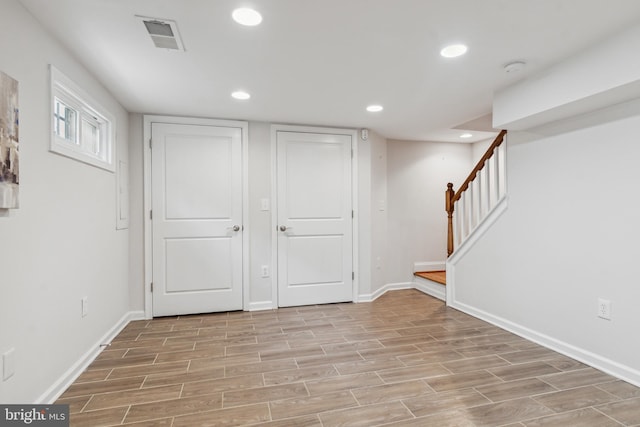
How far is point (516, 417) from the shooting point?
1858mm

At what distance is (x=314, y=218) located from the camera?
4.12 meters

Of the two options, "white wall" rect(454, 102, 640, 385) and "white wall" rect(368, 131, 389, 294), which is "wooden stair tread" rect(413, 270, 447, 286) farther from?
"white wall" rect(454, 102, 640, 385)

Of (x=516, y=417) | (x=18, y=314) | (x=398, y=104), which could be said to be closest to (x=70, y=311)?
(x=18, y=314)

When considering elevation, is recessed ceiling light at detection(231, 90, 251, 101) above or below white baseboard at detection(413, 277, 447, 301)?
above

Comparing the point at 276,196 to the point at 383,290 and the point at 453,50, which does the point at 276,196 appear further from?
the point at 453,50

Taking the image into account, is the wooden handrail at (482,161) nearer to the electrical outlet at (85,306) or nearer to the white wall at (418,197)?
the white wall at (418,197)

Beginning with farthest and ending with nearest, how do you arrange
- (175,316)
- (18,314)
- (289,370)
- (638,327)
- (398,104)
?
(175,316)
(398,104)
(289,370)
(638,327)
(18,314)

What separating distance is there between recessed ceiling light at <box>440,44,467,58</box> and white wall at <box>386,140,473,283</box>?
265 cm

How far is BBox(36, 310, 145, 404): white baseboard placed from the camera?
1.97 metres

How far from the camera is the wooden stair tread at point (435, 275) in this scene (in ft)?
14.5

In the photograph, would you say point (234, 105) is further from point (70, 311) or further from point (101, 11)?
point (70, 311)

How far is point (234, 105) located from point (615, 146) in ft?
10.2

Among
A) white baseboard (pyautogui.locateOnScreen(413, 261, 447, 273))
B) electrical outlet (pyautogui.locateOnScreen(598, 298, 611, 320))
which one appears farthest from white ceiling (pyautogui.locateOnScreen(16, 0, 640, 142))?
white baseboard (pyautogui.locateOnScreen(413, 261, 447, 273))

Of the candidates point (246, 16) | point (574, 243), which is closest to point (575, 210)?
point (574, 243)
